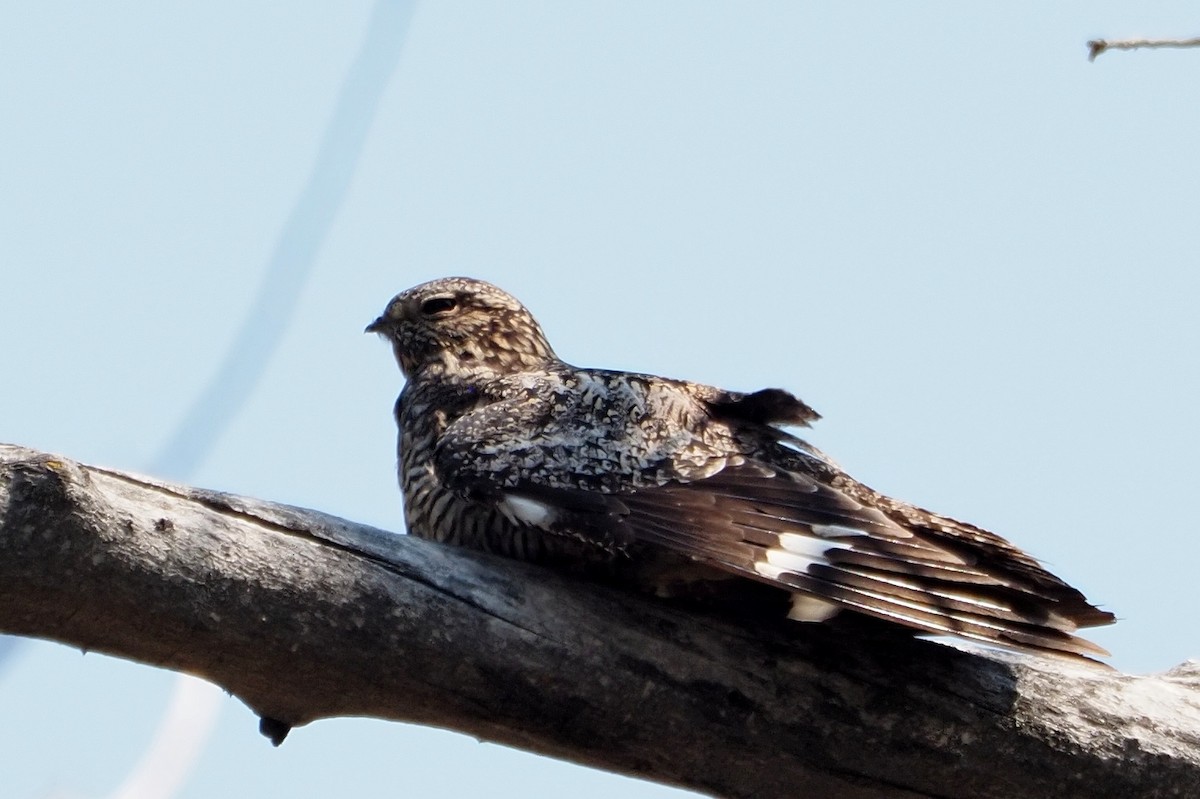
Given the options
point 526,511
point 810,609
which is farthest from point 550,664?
point 810,609

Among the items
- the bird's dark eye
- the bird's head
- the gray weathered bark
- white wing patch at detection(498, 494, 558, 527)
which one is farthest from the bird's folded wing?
the bird's dark eye

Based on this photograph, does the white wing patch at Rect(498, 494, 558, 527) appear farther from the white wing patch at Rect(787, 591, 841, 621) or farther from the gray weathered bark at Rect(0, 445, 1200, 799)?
the white wing patch at Rect(787, 591, 841, 621)

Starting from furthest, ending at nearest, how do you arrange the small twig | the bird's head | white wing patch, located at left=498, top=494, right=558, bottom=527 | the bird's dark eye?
the bird's dark eye, the bird's head, white wing patch, located at left=498, top=494, right=558, bottom=527, the small twig

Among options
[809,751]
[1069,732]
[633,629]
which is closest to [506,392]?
[633,629]

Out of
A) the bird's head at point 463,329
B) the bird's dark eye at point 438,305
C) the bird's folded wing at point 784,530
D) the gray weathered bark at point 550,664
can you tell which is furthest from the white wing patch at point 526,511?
the bird's dark eye at point 438,305

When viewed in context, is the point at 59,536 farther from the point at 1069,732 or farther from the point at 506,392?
the point at 1069,732

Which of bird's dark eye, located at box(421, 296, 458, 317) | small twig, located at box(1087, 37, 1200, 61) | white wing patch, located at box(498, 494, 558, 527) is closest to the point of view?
small twig, located at box(1087, 37, 1200, 61)

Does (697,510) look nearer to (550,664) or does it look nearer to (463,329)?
(550,664)
